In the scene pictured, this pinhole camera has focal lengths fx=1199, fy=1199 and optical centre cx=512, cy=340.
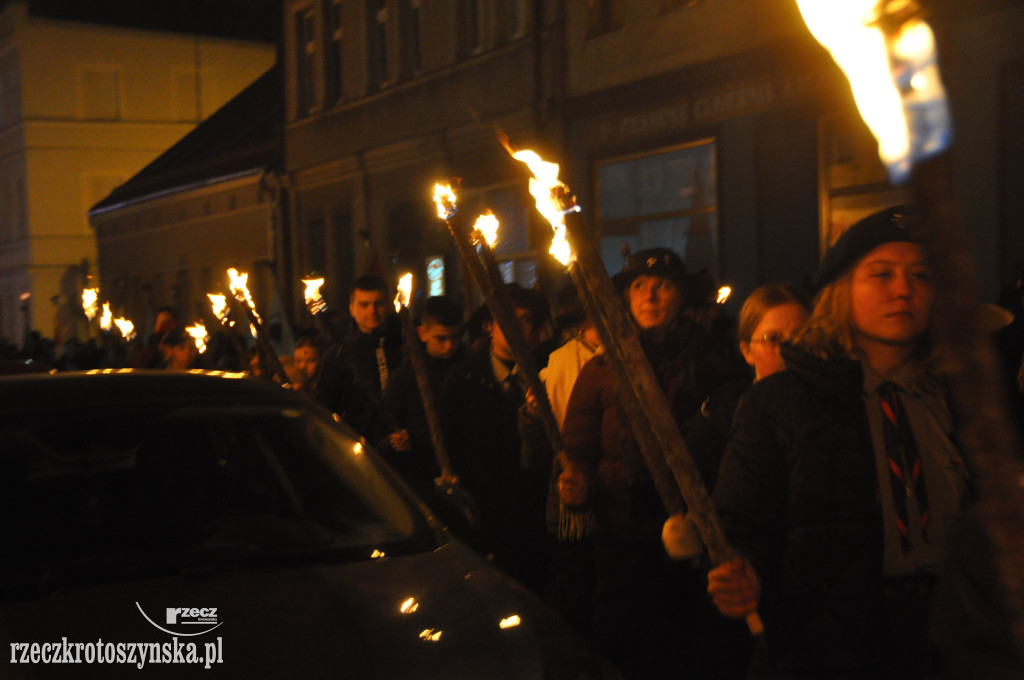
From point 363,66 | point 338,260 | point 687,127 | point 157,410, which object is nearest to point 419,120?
point 363,66

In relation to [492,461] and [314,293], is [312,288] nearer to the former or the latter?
[314,293]

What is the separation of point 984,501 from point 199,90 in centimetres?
4593

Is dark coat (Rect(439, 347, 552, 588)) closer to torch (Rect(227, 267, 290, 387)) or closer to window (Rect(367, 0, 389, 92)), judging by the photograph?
torch (Rect(227, 267, 290, 387))

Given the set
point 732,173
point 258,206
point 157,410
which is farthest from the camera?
point 258,206

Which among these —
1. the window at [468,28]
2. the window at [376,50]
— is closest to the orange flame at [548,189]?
the window at [468,28]

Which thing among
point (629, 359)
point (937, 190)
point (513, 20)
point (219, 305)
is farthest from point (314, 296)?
point (513, 20)

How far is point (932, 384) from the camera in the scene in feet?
9.22

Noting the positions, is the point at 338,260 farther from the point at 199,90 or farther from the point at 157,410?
the point at 199,90

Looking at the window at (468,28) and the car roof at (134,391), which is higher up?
the window at (468,28)

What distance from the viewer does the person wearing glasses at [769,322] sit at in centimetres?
384

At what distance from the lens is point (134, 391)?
3627 mm

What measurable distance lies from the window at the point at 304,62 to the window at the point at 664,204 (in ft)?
36.2

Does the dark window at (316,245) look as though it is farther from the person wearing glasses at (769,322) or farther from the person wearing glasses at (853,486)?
the person wearing glasses at (853,486)

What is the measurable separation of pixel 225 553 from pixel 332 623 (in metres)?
0.57
